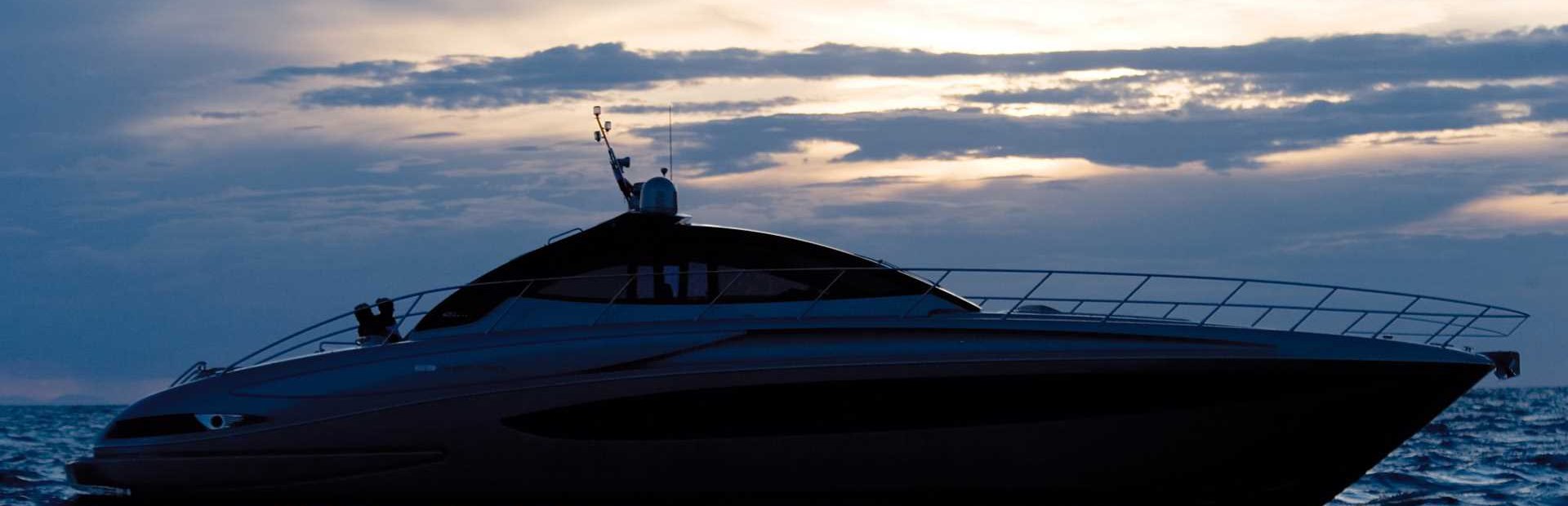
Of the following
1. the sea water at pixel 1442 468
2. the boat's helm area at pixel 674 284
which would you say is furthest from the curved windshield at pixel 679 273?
the sea water at pixel 1442 468

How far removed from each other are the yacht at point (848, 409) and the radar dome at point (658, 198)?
4.05 ft

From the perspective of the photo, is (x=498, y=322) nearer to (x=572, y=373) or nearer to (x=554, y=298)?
(x=554, y=298)

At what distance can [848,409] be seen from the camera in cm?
998

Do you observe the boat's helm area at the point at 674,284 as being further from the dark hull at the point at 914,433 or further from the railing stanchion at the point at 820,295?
the dark hull at the point at 914,433

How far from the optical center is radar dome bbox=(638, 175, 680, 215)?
11.8 meters

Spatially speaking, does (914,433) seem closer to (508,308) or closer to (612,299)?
(612,299)

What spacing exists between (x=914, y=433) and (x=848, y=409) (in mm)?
457

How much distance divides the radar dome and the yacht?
1.24 m

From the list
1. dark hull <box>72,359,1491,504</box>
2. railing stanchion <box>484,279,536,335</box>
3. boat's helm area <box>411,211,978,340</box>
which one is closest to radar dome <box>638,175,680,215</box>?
boat's helm area <box>411,211,978,340</box>

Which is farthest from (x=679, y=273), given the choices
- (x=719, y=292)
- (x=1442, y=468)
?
(x=1442, y=468)

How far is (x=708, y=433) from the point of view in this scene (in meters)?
10.0

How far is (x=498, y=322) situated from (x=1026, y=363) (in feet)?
12.5

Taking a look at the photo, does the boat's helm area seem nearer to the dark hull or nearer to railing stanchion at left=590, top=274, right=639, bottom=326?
railing stanchion at left=590, top=274, right=639, bottom=326

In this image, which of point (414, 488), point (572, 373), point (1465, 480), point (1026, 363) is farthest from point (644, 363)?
point (1465, 480)
